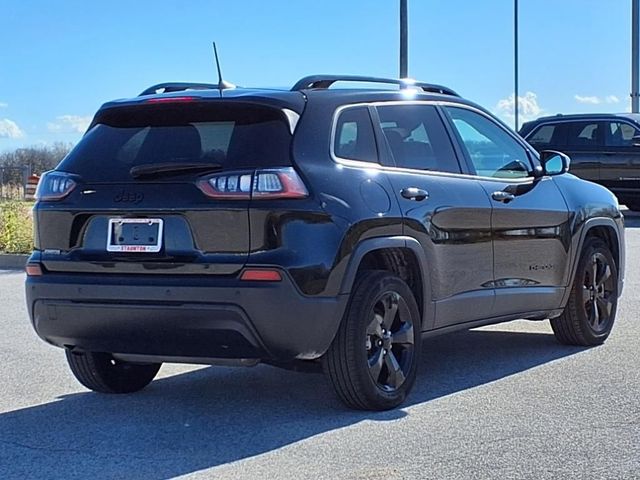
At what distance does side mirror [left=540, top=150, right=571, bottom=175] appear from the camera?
7.60m

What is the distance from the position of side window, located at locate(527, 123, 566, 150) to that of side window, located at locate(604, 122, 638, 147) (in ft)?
2.52

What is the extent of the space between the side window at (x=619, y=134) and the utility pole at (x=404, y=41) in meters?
3.69

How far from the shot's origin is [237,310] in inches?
211

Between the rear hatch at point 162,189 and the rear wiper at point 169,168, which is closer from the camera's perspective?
the rear hatch at point 162,189

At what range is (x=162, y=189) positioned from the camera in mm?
5586

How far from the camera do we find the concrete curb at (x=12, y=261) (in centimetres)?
1525

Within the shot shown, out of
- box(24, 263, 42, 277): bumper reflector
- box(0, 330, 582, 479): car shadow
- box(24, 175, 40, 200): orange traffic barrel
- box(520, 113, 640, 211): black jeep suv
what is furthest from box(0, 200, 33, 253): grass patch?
box(24, 263, 42, 277): bumper reflector

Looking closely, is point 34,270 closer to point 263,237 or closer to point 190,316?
point 190,316

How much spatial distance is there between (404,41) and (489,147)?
1249 centimetres

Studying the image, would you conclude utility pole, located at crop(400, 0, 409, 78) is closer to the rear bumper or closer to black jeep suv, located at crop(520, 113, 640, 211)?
black jeep suv, located at crop(520, 113, 640, 211)

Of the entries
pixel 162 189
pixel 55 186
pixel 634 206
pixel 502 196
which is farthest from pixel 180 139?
pixel 634 206

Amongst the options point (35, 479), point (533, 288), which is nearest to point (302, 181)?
point (35, 479)

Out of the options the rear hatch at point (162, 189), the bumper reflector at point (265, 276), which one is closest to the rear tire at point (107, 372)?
the rear hatch at point (162, 189)

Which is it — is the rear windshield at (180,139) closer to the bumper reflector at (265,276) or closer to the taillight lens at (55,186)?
the taillight lens at (55,186)
